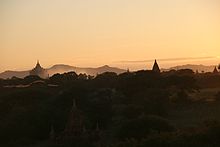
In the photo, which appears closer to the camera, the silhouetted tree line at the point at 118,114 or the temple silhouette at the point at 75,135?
the silhouetted tree line at the point at 118,114

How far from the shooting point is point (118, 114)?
115 feet

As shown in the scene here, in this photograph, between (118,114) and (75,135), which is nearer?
(75,135)

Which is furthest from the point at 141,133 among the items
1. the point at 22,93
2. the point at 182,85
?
the point at 182,85

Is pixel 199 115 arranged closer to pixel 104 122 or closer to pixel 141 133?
pixel 104 122

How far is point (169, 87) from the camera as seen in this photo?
5059 cm

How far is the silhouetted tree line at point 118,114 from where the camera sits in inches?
694

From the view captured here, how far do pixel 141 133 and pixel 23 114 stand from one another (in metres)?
9.85

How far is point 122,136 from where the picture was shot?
25594 mm

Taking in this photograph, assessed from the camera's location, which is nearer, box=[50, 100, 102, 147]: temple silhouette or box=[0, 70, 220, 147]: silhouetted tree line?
box=[0, 70, 220, 147]: silhouetted tree line

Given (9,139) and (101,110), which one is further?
(101,110)

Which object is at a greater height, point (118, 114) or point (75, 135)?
point (118, 114)

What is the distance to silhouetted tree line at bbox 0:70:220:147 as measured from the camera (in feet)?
57.8

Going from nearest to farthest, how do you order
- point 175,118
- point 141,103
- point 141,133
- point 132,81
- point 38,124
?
point 141,133 → point 38,124 → point 175,118 → point 141,103 → point 132,81

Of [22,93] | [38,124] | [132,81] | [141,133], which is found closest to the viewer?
[141,133]
